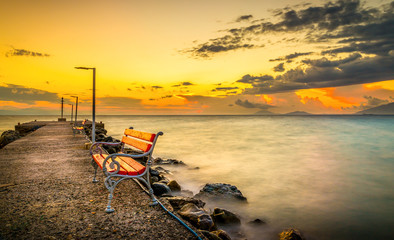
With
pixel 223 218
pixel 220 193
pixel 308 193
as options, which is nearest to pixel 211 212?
pixel 223 218

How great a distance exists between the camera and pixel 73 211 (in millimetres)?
3979

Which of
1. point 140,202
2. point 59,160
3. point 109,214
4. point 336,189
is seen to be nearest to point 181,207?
point 140,202

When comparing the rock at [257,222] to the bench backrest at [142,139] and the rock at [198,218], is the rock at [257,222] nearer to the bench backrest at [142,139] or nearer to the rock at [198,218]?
the rock at [198,218]

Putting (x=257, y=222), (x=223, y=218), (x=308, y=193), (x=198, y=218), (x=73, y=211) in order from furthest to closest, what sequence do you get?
(x=308, y=193) < (x=257, y=222) < (x=223, y=218) < (x=198, y=218) < (x=73, y=211)

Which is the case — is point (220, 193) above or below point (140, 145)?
below

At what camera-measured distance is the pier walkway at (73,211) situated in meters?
3.31

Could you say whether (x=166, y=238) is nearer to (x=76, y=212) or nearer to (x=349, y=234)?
(x=76, y=212)

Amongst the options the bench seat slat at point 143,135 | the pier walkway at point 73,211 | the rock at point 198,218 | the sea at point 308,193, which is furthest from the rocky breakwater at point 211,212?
the bench seat slat at point 143,135

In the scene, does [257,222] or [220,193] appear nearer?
[257,222]

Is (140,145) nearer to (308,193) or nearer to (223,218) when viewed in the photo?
(223,218)

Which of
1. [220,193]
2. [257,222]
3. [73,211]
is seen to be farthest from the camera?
[220,193]

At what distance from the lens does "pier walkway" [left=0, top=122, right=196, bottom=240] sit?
3.31 metres

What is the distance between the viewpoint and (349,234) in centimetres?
648

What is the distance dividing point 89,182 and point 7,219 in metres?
1.99
